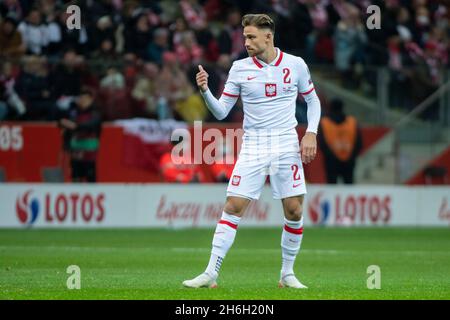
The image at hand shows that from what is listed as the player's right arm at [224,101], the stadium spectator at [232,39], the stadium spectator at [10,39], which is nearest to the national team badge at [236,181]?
the player's right arm at [224,101]

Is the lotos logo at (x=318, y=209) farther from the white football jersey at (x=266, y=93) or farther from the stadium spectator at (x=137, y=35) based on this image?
the white football jersey at (x=266, y=93)

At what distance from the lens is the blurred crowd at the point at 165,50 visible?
2283cm

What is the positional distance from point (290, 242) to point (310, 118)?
49.4 inches

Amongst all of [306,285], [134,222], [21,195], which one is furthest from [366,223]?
[306,285]

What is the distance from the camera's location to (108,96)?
23.3 metres

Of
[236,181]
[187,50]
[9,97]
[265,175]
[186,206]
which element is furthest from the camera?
[187,50]

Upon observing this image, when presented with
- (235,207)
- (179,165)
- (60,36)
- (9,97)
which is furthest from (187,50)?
(235,207)

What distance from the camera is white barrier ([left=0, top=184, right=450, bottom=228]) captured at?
2259 centimetres

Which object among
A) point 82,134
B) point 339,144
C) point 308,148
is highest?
point 308,148

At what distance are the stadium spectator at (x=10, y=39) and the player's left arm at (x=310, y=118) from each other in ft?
39.4

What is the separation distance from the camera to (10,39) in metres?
23.2

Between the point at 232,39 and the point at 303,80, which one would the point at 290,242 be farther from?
the point at 232,39

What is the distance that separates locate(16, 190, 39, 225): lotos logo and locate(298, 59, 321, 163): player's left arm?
446 inches
